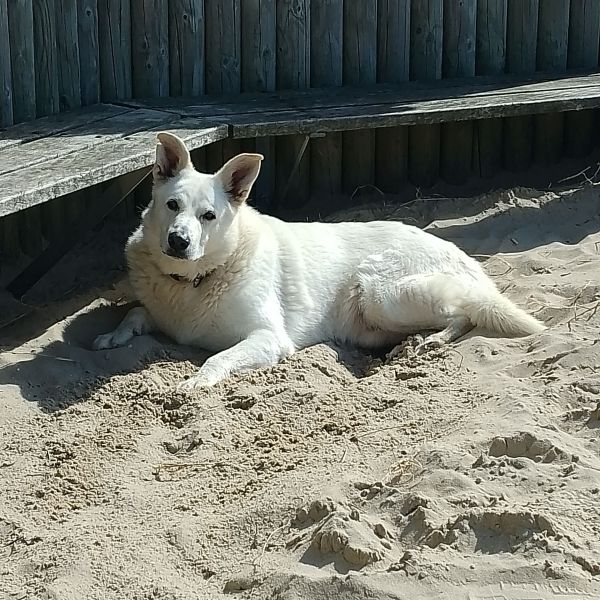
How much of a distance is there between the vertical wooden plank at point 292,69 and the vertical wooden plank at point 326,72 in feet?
0.18

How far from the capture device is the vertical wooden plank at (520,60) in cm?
827

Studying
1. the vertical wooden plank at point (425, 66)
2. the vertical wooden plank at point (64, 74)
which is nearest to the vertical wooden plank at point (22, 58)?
the vertical wooden plank at point (64, 74)

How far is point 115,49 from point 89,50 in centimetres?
20

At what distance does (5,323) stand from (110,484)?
194cm

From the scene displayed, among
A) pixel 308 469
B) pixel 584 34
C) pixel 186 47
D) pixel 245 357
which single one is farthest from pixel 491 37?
pixel 308 469

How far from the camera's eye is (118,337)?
18.7 feet

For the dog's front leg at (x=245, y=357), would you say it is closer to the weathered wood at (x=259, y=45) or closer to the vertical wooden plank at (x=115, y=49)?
the vertical wooden plank at (x=115, y=49)

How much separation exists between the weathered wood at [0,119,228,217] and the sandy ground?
830 millimetres

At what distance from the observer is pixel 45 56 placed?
6.79m

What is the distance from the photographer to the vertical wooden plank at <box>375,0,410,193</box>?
26.0 feet

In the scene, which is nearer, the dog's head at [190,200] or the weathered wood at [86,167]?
the weathered wood at [86,167]

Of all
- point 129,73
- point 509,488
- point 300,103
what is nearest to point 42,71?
point 129,73

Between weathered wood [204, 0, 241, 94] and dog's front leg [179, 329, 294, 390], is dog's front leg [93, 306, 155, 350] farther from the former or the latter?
weathered wood [204, 0, 241, 94]

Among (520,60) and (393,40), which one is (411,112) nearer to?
(393,40)
